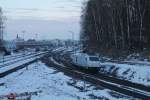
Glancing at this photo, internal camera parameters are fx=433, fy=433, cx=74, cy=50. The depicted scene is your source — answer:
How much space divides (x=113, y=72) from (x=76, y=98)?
81.1 feet

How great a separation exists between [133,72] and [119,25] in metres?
37.9

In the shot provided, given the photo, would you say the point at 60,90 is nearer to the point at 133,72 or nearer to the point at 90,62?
the point at 133,72

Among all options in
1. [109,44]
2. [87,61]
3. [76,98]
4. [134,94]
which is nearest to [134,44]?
[109,44]

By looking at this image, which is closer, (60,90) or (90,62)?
(60,90)

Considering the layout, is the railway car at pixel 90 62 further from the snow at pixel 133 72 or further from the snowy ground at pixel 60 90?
the snowy ground at pixel 60 90

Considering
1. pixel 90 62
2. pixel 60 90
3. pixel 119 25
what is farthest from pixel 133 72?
pixel 119 25

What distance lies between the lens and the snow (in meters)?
37.5

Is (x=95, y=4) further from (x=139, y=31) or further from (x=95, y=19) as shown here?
(x=139, y=31)

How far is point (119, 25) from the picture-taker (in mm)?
78438

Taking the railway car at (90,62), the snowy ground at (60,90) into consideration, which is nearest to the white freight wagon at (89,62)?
the railway car at (90,62)

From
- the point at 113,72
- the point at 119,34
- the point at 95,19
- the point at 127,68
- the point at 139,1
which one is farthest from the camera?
the point at 95,19

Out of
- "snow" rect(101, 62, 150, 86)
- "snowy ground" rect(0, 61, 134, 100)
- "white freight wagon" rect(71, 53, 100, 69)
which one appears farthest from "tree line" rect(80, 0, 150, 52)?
"snowy ground" rect(0, 61, 134, 100)

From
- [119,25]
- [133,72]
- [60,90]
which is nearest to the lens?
[60,90]

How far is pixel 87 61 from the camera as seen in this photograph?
49.8 m
